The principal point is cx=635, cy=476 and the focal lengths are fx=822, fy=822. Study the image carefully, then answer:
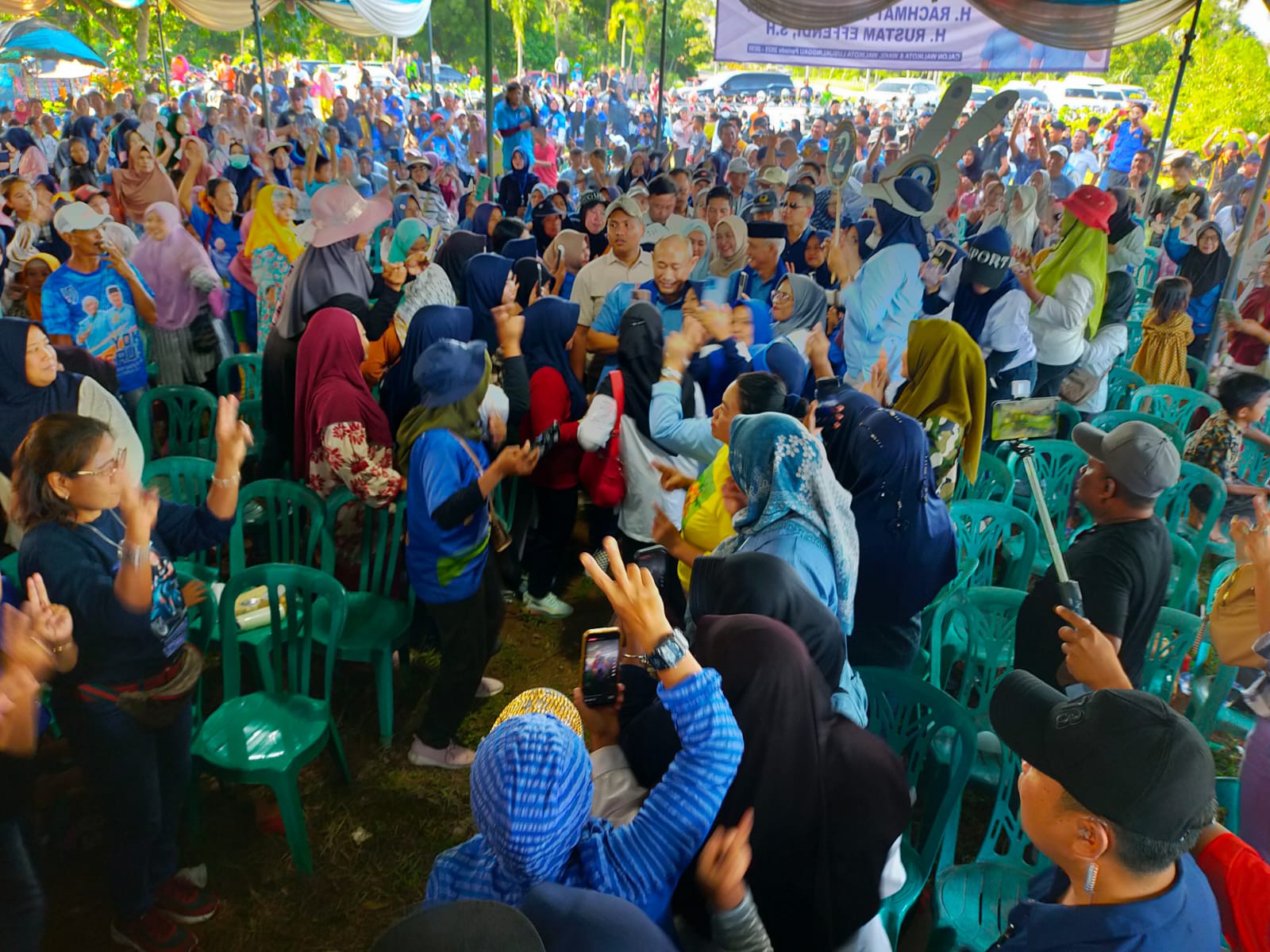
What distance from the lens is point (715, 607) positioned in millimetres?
1948

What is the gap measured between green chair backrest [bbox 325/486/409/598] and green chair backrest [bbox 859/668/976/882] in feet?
6.12

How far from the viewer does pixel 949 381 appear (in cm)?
336

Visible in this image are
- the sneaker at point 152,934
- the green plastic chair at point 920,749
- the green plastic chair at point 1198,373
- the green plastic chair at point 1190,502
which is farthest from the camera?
the green plastic chair at point 1198,373

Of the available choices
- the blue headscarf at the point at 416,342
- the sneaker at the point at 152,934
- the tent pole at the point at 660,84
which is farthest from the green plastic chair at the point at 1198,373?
the sneaker at the point at 152,934

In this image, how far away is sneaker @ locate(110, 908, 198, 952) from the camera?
2371 mm

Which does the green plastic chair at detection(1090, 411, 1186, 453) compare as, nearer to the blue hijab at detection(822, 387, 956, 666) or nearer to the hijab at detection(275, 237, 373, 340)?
the blue hijab at detection(822, 387, 956, 666)

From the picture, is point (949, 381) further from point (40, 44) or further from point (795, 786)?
point (40, 44)

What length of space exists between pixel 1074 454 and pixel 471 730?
10.1ft

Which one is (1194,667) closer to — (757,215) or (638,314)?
(638,314)

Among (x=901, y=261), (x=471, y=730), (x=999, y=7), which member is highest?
(x=999, y=7)

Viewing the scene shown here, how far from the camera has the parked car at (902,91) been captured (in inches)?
1181

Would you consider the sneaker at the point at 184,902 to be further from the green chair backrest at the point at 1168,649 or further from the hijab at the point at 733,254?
the hijab at the point at 733,254

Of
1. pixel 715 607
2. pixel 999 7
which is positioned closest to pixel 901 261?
pixel 715 607

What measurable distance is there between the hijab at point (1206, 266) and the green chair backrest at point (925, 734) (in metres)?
5.77
